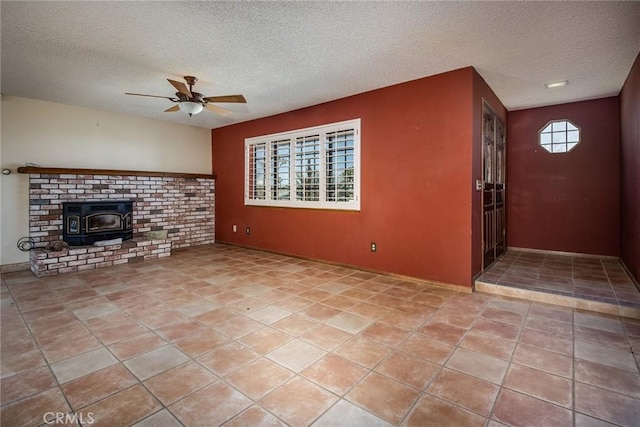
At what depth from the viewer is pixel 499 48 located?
3.00 meters

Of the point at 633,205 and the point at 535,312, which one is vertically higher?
the point at 633,205

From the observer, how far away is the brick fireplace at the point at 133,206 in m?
4.54

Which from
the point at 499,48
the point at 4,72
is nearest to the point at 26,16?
the point at 4,72

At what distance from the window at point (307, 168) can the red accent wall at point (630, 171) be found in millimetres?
3087

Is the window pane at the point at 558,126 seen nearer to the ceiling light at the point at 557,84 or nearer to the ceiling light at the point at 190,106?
the ceiling light at the point at 557,84

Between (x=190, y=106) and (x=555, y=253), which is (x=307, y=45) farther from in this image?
(x=555, y=253)

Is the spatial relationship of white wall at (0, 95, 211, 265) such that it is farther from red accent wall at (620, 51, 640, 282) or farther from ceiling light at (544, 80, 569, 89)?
red accent wall at (620, 51, 640, 282)

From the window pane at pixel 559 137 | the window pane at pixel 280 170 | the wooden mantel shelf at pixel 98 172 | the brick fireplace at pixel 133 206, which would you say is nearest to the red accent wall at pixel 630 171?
the window pane at pixel 559 137

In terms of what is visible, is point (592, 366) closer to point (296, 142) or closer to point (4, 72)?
point (296, 142)

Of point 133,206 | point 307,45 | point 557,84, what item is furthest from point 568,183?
point 133,206

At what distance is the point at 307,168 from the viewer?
5121 mm

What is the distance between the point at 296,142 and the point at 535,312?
403cm

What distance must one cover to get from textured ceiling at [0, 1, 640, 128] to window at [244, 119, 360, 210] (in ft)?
2.46

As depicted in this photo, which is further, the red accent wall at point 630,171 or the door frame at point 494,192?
the door frame at point 494,192
